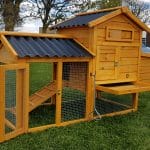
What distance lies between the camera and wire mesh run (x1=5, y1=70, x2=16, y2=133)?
5.54 meters

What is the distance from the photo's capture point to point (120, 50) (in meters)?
6.98

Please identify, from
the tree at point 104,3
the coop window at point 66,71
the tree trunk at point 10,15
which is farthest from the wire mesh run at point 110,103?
the tree at point 104,3

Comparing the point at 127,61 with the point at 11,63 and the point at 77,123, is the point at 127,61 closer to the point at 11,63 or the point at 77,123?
the point at 77,123

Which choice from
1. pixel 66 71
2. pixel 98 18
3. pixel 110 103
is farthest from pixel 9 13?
pixel 98 18

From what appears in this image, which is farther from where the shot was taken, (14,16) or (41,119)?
(14,16)

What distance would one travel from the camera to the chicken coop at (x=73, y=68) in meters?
5.61

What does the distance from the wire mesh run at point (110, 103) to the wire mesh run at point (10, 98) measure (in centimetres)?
202

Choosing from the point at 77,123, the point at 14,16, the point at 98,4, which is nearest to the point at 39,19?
the point at 14,16

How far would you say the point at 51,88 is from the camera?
6.84 m

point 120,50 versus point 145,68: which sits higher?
point 120,50

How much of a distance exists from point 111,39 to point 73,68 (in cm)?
105

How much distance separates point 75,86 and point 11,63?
71.2 inches

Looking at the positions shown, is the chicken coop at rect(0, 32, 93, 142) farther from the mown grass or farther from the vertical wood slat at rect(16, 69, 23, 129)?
the mown grass

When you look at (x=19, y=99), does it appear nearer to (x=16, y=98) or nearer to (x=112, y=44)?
(x=16, y=98)
